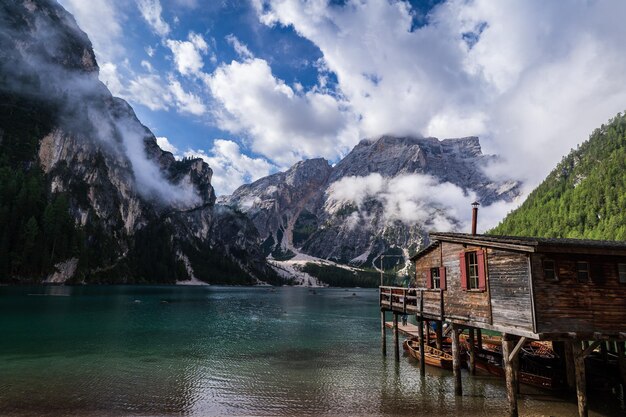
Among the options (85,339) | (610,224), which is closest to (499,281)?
(85,339)

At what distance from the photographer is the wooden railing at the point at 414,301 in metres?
31.2

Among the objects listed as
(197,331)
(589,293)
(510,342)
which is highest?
(589,293)

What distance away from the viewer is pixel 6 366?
32.9m

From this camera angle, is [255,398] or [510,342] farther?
[255,398]

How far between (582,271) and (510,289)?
4026 millimetres

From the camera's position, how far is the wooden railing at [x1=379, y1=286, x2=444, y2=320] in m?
31.2

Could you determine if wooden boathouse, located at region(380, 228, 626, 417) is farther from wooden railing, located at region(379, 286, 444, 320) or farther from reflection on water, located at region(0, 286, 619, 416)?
reflection on water, located at region(0, 286, 619, 416)

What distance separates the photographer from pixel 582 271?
2252cm

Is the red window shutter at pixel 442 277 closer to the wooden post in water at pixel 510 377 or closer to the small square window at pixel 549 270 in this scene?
the wooden post in water at pixel 510 377

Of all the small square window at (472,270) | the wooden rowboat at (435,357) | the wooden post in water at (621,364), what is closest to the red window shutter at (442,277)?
the small square window at (472,270)

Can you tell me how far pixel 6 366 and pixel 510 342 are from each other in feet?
128

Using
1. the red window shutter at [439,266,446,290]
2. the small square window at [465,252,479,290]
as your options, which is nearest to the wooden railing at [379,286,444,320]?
the red window shutter at [439,266,446,290]

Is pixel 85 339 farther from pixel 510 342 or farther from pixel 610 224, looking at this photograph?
pixel 610 224

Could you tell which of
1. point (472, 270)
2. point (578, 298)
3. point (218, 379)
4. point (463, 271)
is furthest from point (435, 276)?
point (218, 379)
